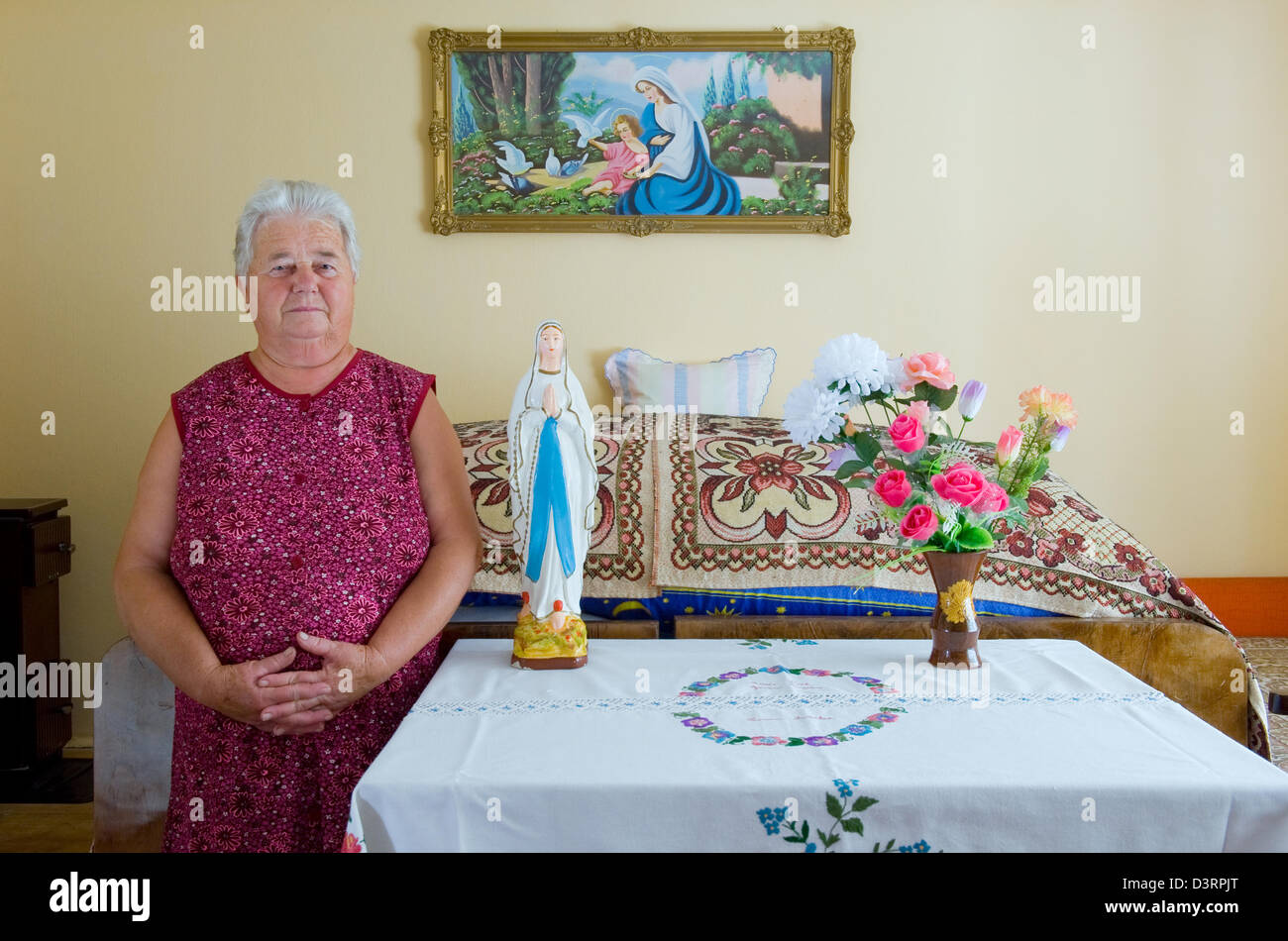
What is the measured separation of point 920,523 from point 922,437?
13 cm

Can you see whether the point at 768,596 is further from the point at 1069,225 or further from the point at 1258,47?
the point at 1258,47

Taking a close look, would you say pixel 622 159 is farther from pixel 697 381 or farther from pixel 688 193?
pixel 697 381

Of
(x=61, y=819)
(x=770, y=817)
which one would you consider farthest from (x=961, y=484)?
(x=61, y=819)

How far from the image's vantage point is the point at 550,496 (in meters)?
1.58

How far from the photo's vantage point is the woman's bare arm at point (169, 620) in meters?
1.50

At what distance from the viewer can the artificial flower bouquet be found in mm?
1502

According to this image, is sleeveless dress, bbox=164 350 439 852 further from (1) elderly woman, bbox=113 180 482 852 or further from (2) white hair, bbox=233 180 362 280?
(2) white hair, bbox=233 180 362 280

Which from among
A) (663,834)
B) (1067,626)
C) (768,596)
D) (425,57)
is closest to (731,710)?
(663,834)

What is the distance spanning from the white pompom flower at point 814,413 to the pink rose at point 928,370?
0.34 feet

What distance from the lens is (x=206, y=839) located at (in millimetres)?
1531

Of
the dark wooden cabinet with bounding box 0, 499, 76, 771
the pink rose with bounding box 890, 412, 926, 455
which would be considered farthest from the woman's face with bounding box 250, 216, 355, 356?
the dark wooden cabinet with bounding box 0, 499, 76, 771

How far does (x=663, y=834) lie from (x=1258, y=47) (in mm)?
3593

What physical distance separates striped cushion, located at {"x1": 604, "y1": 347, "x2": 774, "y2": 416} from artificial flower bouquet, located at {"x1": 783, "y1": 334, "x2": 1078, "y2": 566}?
179 cm
